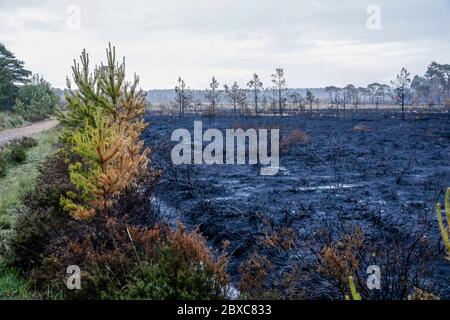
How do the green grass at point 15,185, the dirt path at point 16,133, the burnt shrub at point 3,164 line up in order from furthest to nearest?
1. the dirt path at point 16,133
2. the burnt shrub at point 3,164
3. the green grass at point 15,185

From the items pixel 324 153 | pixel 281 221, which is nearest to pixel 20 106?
pixel 324 153

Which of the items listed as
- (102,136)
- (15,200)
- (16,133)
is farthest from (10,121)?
(102,136)

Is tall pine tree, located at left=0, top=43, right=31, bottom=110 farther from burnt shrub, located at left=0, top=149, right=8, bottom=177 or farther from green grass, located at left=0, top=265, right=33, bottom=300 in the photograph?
green grass, located at left=0, top=265, right=33, bottom=300

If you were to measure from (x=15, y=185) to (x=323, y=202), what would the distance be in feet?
27.8

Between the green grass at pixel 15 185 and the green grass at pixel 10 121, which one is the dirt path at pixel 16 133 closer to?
the green grass at pixel 10 121

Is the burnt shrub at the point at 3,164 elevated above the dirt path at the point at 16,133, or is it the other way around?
the dirt path at the point at 16,133

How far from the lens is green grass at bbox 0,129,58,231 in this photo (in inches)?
365

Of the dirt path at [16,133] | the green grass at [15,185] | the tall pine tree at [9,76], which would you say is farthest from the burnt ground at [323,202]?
the tall pine tree at [9,76]

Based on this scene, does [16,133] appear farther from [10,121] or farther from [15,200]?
[15,200]

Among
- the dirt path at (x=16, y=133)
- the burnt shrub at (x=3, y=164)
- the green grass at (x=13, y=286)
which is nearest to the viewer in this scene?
the green grass at (x=13, y=286)

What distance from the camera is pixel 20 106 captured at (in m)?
43.3

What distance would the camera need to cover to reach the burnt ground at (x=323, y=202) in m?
6.60

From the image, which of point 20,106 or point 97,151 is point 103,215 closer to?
point 97,151

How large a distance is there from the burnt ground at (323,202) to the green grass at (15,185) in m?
3.34
